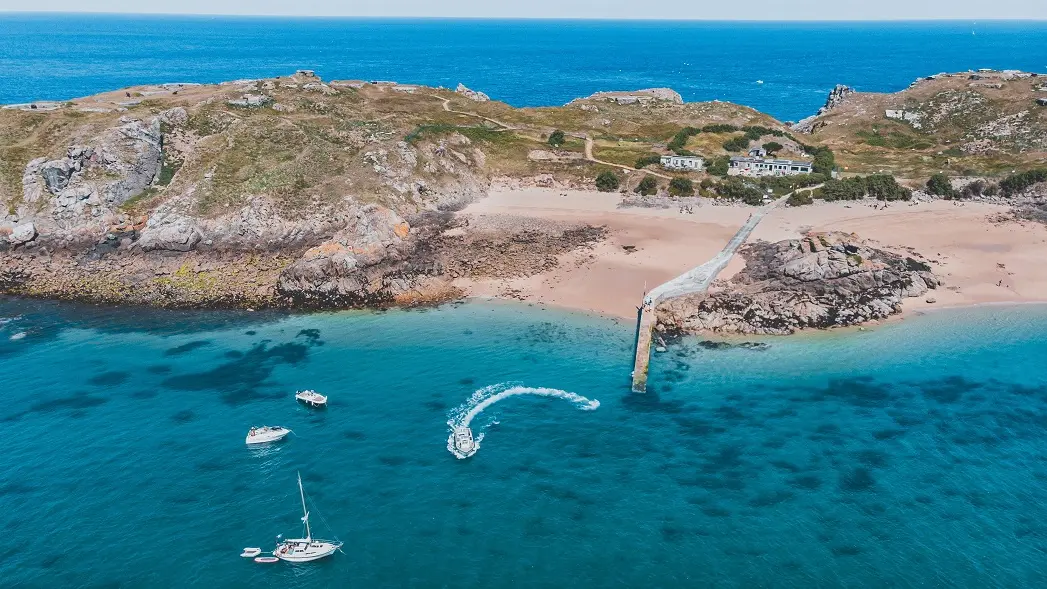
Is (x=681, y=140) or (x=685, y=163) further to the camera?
(x=681, y=140)

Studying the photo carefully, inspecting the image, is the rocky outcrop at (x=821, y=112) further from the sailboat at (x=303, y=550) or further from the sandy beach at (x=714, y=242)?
the sailboat at (x=303, y=550)

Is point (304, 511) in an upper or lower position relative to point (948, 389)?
lower

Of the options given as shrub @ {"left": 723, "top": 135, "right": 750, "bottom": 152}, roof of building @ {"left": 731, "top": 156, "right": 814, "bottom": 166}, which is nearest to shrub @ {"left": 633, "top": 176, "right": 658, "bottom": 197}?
roof of building @ {"left": 731, "top": 156, "right": 814, "bottom": 166}

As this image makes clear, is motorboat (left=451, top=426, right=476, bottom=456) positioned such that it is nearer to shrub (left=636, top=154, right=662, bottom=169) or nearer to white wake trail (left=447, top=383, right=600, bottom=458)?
white wake trail (left=447, top=383, right=600, bottom=458)

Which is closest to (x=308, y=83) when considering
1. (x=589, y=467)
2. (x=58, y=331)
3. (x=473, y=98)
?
(x=473, y=98)

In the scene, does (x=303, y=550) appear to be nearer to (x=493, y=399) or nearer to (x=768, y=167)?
(x=493, y=399)

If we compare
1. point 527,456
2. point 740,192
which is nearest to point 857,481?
point 527,456
